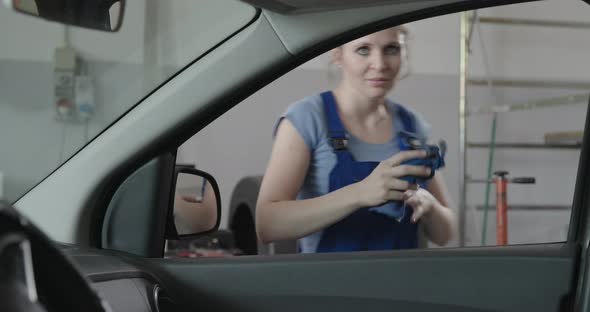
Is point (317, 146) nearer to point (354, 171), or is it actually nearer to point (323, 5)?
point (354, 171)

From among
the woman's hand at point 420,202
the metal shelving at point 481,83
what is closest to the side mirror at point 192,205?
the woman's hand at point 420,202

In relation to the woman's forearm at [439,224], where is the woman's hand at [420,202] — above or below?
above

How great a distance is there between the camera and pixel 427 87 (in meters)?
4.75

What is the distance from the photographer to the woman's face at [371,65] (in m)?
1.23

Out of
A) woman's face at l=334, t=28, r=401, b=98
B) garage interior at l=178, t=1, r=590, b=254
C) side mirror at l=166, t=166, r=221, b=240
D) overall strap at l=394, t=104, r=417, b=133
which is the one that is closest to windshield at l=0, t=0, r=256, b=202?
side mirror at l=166, t=166, r=221, b=240

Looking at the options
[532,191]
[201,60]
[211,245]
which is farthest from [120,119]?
[532,191]

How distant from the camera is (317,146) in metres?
1.24

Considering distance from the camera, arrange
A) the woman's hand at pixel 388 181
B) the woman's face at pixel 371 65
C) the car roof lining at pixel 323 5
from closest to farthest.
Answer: the car roof lining at pixel 323 5 < the woman's hand at pixel 388 181 < the woman's face at pixel 371 65

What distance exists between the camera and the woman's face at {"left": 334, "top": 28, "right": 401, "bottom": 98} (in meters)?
1.23

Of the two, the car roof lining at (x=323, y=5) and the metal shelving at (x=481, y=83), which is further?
the metal shelving at (x=481, y=83)

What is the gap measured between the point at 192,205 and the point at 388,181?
299 millimetres

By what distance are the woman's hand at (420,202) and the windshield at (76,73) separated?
39cm

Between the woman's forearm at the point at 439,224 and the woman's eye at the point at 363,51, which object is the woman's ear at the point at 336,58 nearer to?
the woman's eye at the point at 363,51

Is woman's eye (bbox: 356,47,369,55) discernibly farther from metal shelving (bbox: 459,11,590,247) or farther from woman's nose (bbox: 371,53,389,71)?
metal shelving (bbox: 459,11,590,247)
